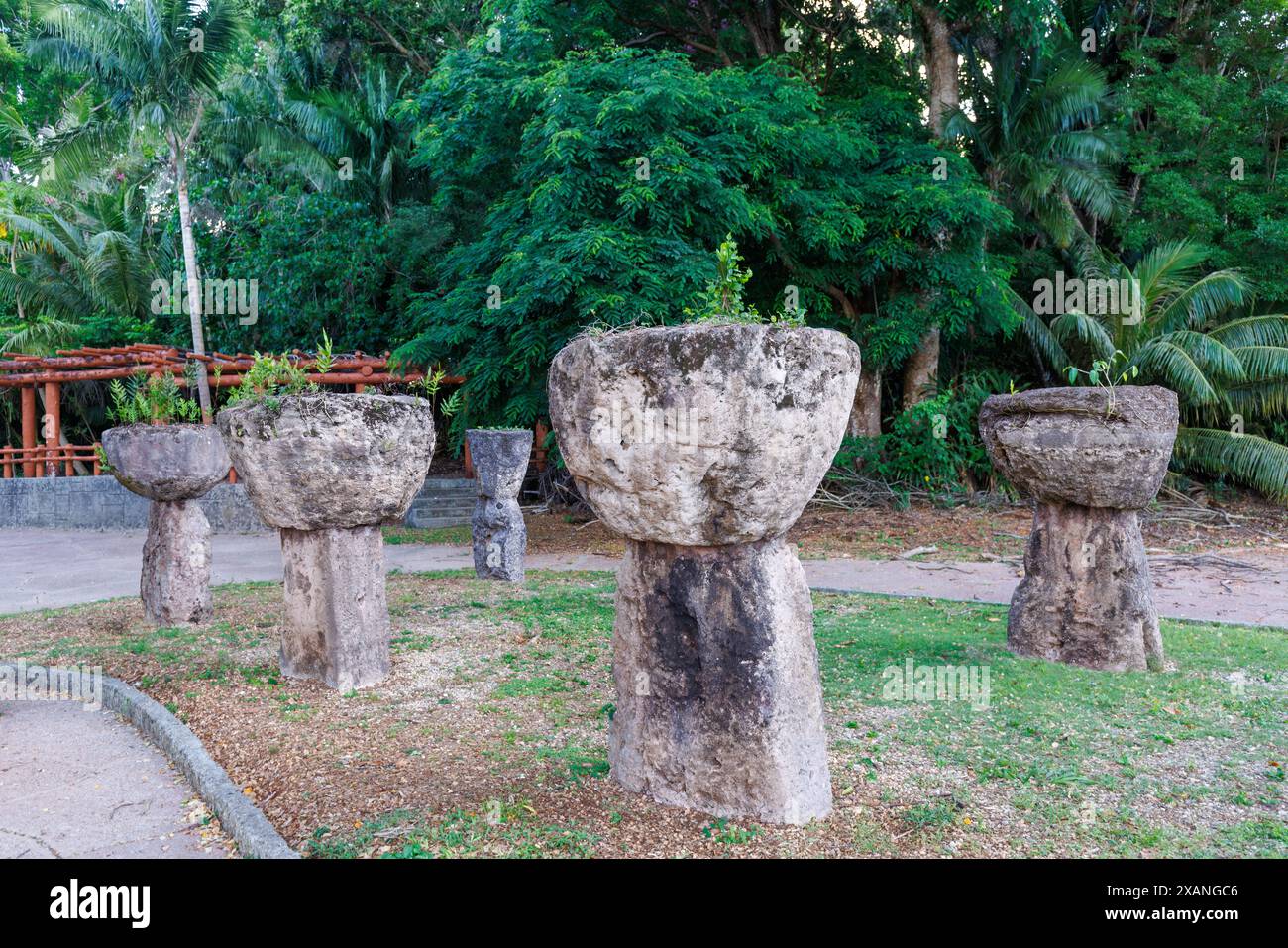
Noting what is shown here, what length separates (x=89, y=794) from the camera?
4.27m

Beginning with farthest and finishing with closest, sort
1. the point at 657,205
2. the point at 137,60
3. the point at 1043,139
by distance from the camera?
the point at 137,60 < the point at 1043,139 < the point at 657,205

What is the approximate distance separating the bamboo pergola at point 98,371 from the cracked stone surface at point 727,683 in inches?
475

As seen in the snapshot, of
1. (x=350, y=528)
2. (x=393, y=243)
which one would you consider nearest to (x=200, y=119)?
(x=393, y=243)

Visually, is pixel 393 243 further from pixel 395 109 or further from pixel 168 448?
pixel 168 448

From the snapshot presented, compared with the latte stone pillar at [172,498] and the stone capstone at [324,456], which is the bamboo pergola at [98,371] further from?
the stone capstone at [324,456]

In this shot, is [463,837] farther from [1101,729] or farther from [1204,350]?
[1204,350]

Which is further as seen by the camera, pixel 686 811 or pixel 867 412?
pixel 867 412

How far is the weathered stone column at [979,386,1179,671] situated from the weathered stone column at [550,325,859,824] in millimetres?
2755

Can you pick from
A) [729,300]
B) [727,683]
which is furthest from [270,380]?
[727,683]

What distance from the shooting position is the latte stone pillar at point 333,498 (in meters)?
5.26

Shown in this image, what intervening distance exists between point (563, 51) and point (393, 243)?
6.19 metres

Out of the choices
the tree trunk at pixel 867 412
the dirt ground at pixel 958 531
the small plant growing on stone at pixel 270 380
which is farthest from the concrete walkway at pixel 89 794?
the tree trunk at pixel 867 412

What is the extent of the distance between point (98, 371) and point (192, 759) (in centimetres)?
1451

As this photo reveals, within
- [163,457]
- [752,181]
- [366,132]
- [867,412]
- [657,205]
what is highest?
[366,132]
